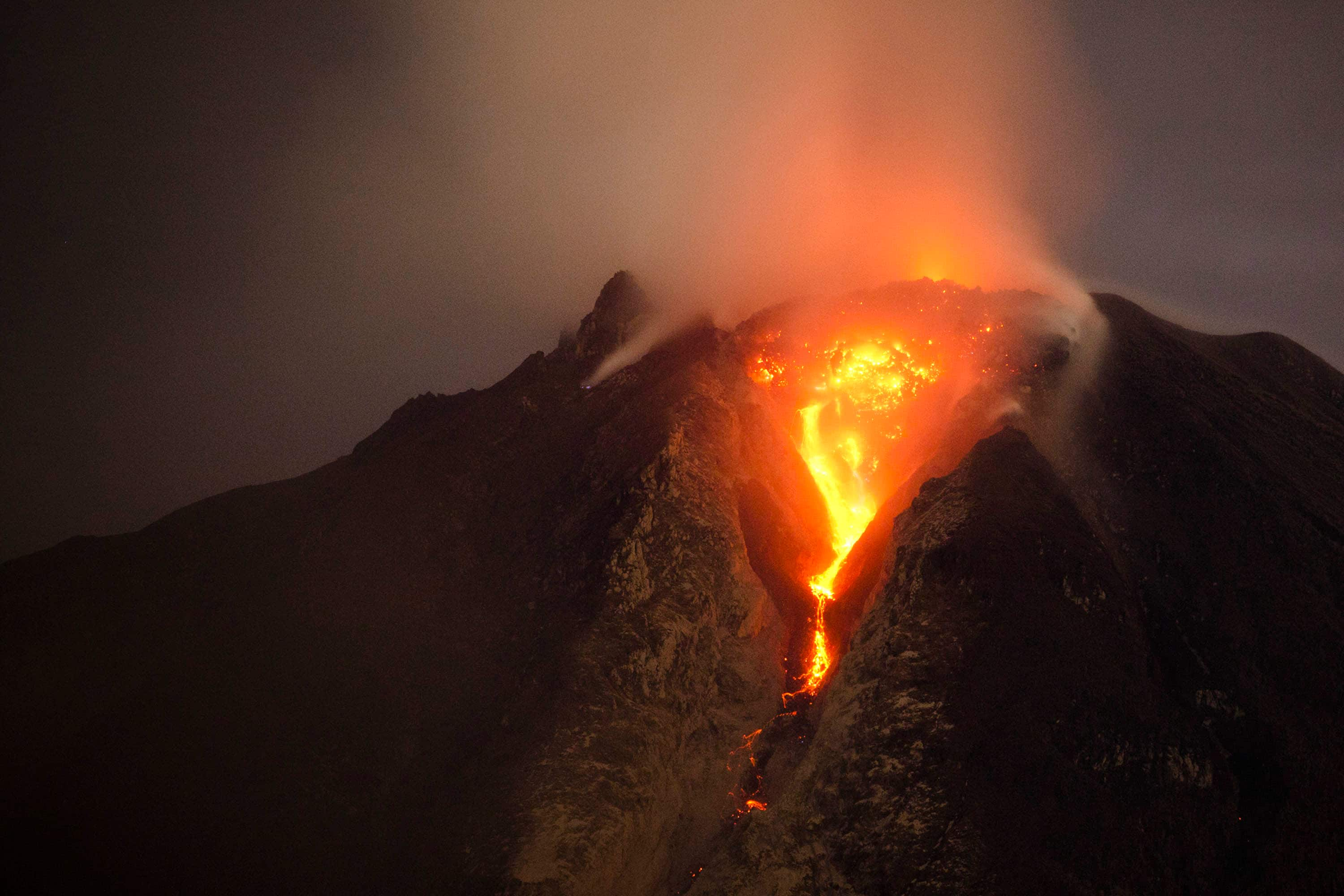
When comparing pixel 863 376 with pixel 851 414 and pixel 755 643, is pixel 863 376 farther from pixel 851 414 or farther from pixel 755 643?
pixel 755 643

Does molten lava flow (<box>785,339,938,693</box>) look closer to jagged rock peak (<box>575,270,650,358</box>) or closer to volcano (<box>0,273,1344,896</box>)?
volcano (<box>0,273,1344,896</box>)

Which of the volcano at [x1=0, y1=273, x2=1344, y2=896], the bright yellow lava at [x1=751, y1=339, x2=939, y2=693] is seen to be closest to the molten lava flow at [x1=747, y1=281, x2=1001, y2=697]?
the bright yellow lava at [x1=751, y1=339, x2=939, y2=693]

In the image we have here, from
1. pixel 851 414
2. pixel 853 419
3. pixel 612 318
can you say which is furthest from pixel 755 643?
pixel 612 318

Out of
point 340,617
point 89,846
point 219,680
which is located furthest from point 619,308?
point 89,846

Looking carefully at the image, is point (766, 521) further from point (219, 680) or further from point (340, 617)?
point (219, 680)

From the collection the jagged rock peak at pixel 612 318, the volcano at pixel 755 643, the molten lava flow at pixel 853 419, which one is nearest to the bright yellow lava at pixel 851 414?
the molten lava flow at pixel 853 419

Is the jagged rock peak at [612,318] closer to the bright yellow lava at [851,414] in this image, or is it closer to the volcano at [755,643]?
the volcano at [755,643]
